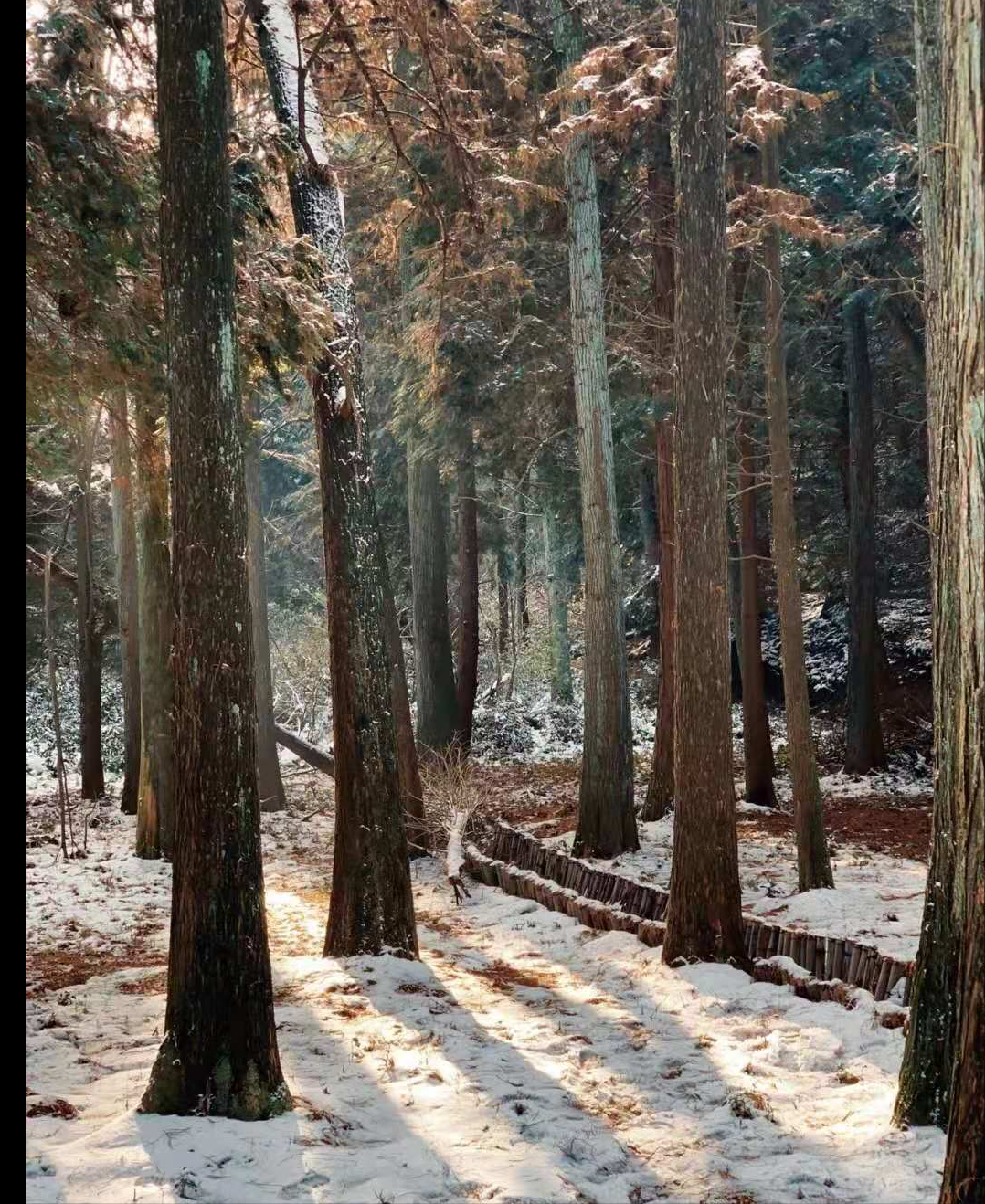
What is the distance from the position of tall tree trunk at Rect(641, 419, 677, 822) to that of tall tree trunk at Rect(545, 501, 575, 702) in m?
11.3

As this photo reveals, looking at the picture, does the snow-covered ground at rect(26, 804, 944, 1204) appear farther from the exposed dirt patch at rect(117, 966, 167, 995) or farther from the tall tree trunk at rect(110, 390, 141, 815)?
the tall tree trunk at rect(110, 390, 141, 815)

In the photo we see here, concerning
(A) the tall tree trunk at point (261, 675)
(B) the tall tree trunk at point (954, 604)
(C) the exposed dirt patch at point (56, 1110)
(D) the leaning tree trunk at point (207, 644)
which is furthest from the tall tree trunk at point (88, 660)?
(B) the tall tree trunk at point (954, 604)

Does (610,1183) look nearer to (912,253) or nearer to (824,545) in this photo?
(912,253)

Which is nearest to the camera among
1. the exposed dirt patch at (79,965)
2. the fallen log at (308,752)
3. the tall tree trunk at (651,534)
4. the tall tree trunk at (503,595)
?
the exposed dirt patch at (79,965)

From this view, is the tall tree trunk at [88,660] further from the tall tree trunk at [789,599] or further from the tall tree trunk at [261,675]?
the tall tree trunk at [789,599]

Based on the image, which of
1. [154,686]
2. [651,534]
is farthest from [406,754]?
[651,534]

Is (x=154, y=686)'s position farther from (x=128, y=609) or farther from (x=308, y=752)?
(x=308, y=752)

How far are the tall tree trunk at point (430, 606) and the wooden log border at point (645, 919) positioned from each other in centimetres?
580

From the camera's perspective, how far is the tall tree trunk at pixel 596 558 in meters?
11.7

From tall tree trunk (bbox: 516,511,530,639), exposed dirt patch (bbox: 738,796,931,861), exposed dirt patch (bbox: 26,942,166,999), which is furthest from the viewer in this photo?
tall tree trunk (bbox: 516,511,530,639)

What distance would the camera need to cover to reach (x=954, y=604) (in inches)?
193

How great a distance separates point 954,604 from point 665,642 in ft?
28.3

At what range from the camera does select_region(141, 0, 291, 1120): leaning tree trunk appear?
4934 mm

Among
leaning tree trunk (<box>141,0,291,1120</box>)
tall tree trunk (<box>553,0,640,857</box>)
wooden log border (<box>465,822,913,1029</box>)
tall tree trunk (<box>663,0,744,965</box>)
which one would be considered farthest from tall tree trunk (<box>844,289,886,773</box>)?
leaning tree trunk (<box>141,0,291,1120</box>)
